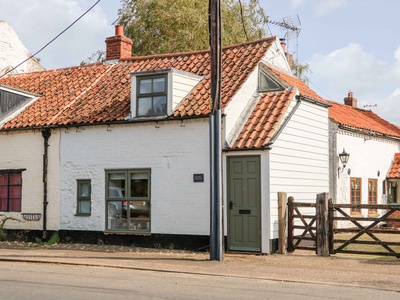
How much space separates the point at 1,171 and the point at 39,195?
1.83 metres

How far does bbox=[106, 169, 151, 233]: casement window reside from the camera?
1767 centimetres

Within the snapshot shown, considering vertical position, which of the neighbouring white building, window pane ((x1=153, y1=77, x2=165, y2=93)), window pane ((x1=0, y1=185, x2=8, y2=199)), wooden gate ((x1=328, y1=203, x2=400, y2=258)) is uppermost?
the neighbouring white building

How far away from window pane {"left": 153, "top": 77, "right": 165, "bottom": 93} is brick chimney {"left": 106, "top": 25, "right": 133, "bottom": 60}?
17.9 feet

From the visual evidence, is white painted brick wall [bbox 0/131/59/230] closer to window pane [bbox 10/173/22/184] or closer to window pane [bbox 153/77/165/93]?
window pane [bbox 10/173/22/184]

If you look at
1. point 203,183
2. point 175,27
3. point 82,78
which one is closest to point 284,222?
point 203,183

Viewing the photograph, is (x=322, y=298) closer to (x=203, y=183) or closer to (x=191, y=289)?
(x=191, y=289)

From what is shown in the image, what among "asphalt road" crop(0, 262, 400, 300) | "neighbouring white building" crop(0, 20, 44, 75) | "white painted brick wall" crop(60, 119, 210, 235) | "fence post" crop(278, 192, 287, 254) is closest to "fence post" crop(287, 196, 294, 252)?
"fence post" crop(278, 192, 287, 254)

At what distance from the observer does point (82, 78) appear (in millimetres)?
21922

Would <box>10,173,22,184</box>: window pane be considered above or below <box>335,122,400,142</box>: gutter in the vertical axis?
below

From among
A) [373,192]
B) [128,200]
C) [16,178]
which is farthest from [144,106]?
[373,192]

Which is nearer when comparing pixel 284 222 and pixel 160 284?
pixel 160 284

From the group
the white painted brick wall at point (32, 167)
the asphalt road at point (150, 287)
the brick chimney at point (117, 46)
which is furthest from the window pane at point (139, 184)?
the brick chimney at point (117, 46)

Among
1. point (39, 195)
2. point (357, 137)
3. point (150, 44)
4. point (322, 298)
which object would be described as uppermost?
point (150, 44)

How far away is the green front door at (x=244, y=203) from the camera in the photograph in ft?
53.0
